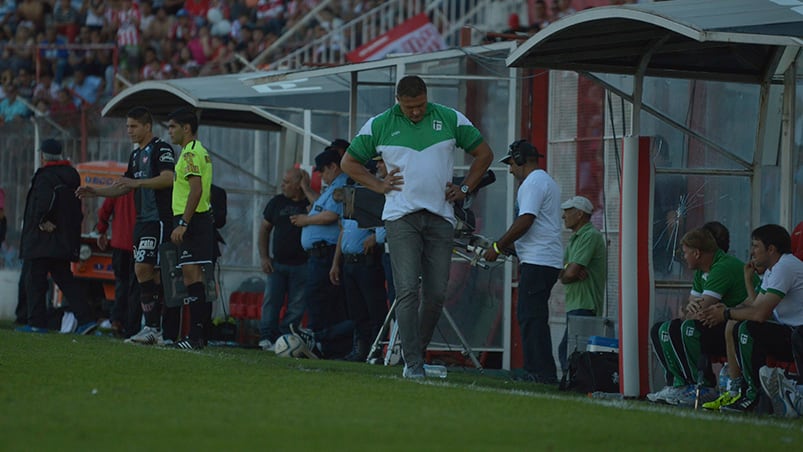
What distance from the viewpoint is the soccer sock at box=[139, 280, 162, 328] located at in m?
14.5

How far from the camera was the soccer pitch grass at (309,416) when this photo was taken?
6758 millimetres

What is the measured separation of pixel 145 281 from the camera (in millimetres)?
14477

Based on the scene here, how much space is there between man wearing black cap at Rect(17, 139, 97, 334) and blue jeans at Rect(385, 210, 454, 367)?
6586mm

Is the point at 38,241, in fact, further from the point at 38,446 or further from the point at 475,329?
the point at 38,446

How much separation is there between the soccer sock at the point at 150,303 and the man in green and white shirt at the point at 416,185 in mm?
4306

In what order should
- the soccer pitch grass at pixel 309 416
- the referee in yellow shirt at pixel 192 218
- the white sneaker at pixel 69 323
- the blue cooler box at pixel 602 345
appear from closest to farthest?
the soccer pitch grass at pixel 309 416 < the blue cooler box at pixel 602 345 < the referee in yellow shirt at pixel 192 218 < the white sneaker at pixel 69 323

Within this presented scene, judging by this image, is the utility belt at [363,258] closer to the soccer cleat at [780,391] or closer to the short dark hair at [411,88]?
the short dark hair at [411,88]

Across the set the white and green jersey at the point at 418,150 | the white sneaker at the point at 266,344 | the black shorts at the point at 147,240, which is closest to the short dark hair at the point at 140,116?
the black shorts at the point at 147,240

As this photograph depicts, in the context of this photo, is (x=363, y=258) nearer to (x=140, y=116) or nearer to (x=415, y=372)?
(x=140, y=116)

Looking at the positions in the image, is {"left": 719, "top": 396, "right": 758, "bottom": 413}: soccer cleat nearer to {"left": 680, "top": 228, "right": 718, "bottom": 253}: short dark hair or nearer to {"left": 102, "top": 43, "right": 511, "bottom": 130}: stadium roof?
{"left": 680, "top": 228, "right": 718, "bottom": 253}: short dark hair

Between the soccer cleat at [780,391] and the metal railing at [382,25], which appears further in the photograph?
the metal railing at [382,25]

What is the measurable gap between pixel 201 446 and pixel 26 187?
16282 millimetres

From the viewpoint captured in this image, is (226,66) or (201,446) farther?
(226,66)

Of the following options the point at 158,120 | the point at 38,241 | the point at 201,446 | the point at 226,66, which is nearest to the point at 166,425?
the point at 201,446
